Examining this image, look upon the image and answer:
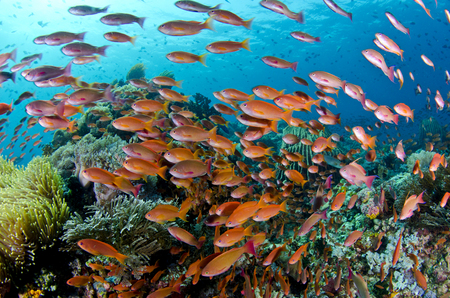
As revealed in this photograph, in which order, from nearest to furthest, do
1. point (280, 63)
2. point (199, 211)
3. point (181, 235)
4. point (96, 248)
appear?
point (96, 248) → point (181, 235) → point (199, 211) → point (280, 63)

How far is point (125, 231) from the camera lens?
3.04 m

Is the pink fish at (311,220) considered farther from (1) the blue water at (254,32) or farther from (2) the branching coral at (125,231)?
(1) the blue water at (254,32)

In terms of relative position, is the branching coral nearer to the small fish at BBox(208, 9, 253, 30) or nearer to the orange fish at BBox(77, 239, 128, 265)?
the orange fish at BBox(77, 239, 128, 265)

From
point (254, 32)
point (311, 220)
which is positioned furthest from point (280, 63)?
point (254, 32)

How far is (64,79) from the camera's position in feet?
15.0

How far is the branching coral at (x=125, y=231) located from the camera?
Answer: 2.75 m

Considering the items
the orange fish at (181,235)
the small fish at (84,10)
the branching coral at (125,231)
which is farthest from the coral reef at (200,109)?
the orange fish at (181,235)

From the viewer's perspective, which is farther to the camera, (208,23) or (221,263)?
(208,23)

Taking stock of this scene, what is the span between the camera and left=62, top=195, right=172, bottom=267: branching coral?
275 centimetres

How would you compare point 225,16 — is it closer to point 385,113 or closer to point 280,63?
point 280,63

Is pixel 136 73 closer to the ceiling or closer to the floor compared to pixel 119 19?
closer to the floor

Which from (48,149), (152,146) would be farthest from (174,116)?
(48,149)

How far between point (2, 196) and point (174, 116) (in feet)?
10.7

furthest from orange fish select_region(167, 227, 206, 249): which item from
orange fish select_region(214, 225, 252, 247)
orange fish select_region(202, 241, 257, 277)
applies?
orange fish select_region(202, 241, 257, 277)
